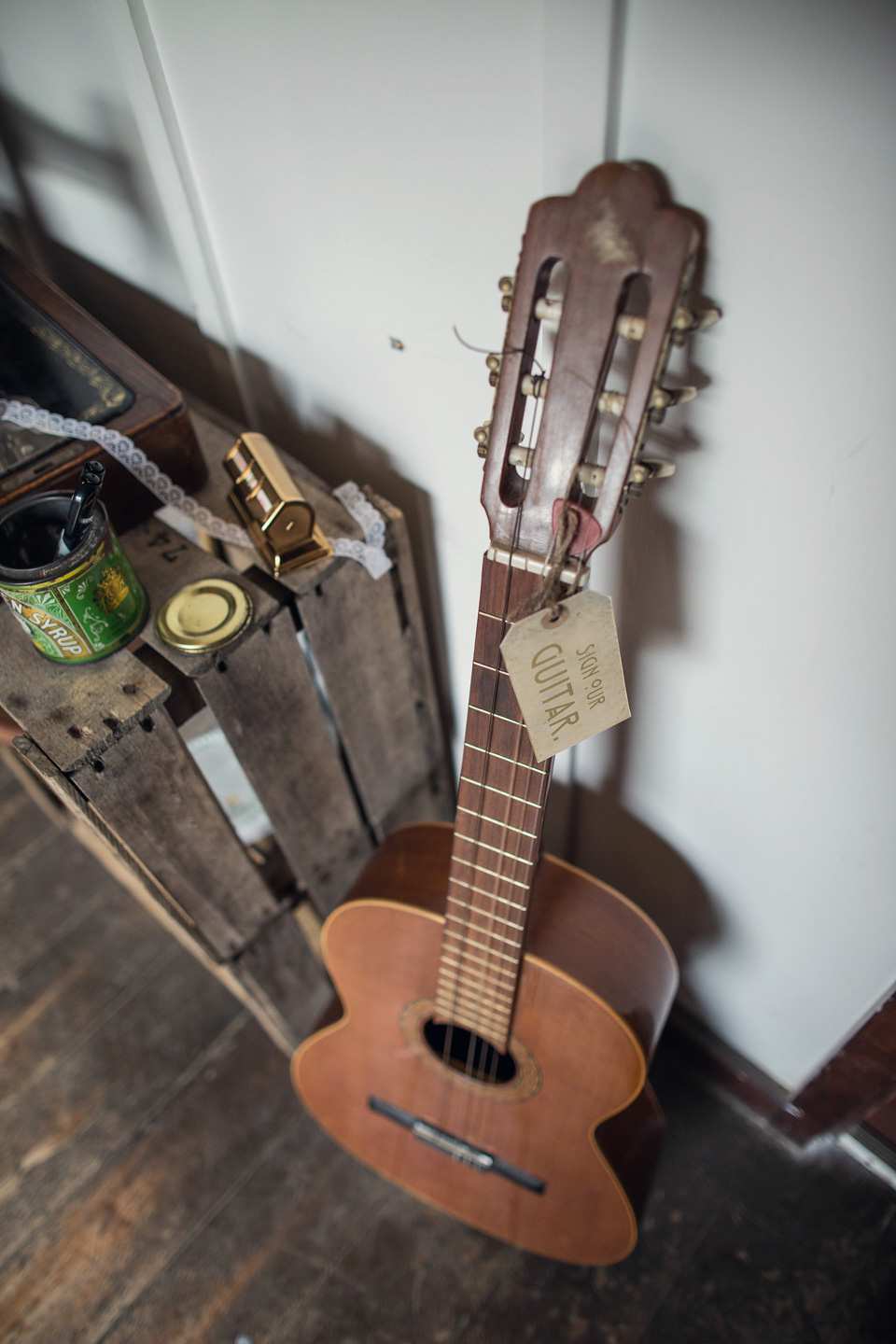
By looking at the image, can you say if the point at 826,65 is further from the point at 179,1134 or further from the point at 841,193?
the point at 179,1134

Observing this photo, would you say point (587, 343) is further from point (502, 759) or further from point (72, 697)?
point (72, 697)

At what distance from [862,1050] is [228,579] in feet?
2.87

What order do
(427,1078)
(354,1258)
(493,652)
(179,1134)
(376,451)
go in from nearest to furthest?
(493,652), (376,451), (427,1078), (354,1258), (179,1134)

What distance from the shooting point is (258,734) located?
2.52 ft

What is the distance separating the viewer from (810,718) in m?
0.65

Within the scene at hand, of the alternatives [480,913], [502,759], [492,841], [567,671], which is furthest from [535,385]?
[480,913]

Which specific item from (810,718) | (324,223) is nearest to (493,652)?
(810,718)

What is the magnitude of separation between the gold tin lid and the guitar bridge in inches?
26.9

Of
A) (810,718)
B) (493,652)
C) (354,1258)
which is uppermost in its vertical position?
(493,652)

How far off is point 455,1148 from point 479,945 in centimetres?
38

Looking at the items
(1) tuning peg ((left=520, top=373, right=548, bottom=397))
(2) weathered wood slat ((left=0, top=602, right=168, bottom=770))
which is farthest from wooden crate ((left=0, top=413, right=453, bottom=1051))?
(1) tuning peg ((left=520, top=373, right=548, bottom=397))

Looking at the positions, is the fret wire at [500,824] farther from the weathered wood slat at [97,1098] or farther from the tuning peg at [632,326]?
the weathered wood slat at [97,1098]

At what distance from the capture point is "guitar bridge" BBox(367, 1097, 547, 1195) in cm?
95

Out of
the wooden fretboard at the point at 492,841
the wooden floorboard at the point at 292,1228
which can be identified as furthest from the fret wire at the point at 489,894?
the wooden floorboard at the point at 292,1228
